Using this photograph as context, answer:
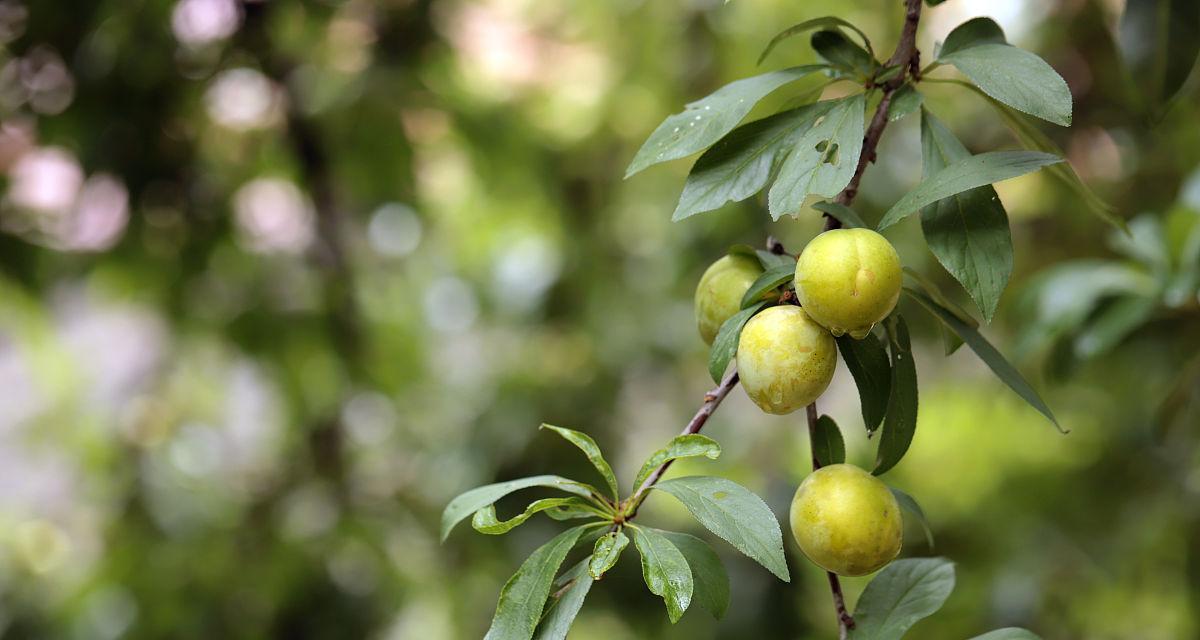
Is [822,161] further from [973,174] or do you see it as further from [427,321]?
[427,321]

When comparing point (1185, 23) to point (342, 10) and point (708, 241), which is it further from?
point (342, 10)

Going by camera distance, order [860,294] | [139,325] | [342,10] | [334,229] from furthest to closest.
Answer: [139,325]
[334,229]
[342,10]
[860,294]

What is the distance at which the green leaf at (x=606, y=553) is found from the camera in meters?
0.36

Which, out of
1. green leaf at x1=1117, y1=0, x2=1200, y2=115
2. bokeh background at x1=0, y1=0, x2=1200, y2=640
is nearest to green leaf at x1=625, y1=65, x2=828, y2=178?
green leaf at x1=1117, y1=0, x2=1200, y2=115

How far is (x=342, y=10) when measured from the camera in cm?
117

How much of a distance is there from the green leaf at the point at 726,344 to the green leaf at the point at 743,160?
5cm

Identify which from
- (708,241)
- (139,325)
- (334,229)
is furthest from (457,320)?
(139,325)

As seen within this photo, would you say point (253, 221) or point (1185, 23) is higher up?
point (1185, 23)

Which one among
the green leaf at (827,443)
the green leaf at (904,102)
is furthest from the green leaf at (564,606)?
the green leaf at (904,102)

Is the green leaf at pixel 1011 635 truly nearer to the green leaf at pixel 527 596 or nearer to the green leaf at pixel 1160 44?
the green leaf at pixel 527 596

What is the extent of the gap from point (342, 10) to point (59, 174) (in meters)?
0.49

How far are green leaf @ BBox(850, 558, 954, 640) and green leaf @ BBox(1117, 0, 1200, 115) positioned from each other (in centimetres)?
31

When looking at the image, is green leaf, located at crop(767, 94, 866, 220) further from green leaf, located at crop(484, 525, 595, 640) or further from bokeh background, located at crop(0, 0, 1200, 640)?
bokeh background, located at crop(0, 0, 1200, 640)

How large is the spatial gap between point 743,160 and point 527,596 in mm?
194
